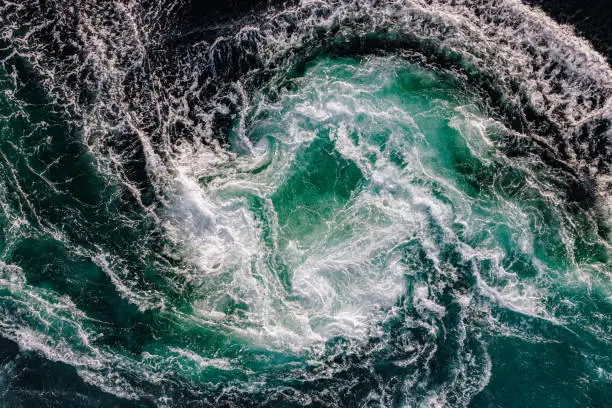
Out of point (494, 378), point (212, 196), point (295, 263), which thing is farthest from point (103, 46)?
point (494, 378)

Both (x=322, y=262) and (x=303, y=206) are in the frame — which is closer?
(x=322, y=262)

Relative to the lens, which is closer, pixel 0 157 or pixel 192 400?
pixel 192 400

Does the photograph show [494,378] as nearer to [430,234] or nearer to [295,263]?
[430,234]

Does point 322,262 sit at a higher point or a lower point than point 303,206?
lower
